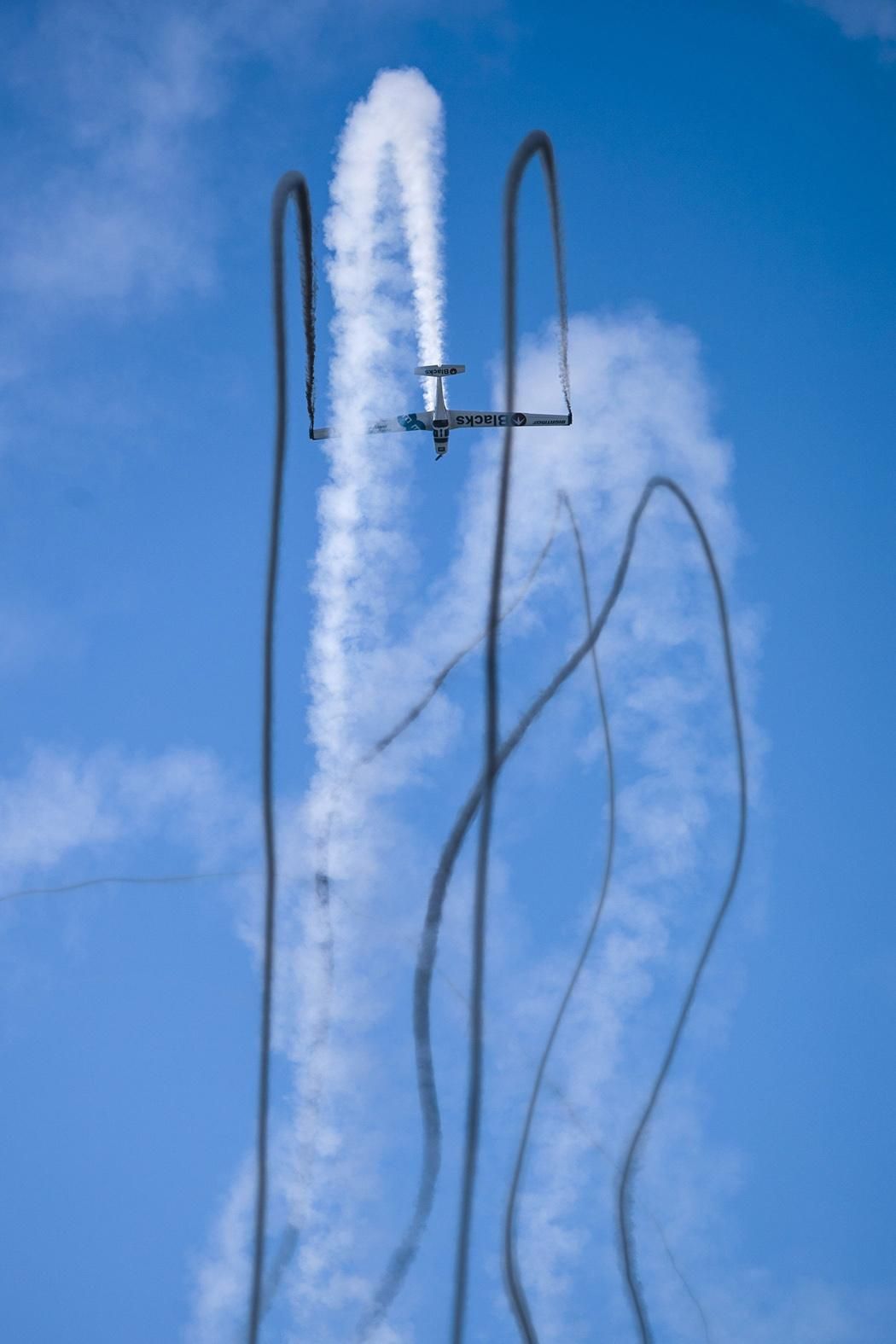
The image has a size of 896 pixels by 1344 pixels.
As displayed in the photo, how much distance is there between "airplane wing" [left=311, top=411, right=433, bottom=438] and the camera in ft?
26.3

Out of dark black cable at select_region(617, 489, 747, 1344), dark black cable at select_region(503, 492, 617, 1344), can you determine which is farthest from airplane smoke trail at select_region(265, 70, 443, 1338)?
dark black cable at select_region(617, 489, 747, 1344)

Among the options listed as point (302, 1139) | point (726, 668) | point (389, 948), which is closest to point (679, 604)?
point (726, 668)

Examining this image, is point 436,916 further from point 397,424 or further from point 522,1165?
point 397,424

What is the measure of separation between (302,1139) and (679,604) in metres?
4.25

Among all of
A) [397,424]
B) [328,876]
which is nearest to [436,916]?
[328,876]

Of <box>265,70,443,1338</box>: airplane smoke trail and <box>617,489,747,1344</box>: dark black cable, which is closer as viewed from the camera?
<box>265,70,443,1338</box>: airplane smoke trail

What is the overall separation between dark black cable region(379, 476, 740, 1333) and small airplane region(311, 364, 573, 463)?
37.0 inches

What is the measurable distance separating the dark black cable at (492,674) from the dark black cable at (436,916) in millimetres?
160

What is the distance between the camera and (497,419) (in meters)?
8.11

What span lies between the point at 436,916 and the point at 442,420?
3186 mm

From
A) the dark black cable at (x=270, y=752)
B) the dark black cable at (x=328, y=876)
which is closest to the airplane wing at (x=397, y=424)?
the dark black cable at (x=270, y=752)

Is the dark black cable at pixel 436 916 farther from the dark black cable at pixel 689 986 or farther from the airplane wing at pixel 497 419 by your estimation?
the airplane wing at pixel 497 419

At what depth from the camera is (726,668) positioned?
828 cm

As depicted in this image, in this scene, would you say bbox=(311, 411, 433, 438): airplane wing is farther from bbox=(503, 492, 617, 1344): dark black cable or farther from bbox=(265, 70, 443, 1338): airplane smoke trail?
bbox=(503, 492, 617, 1344): dark black cable
